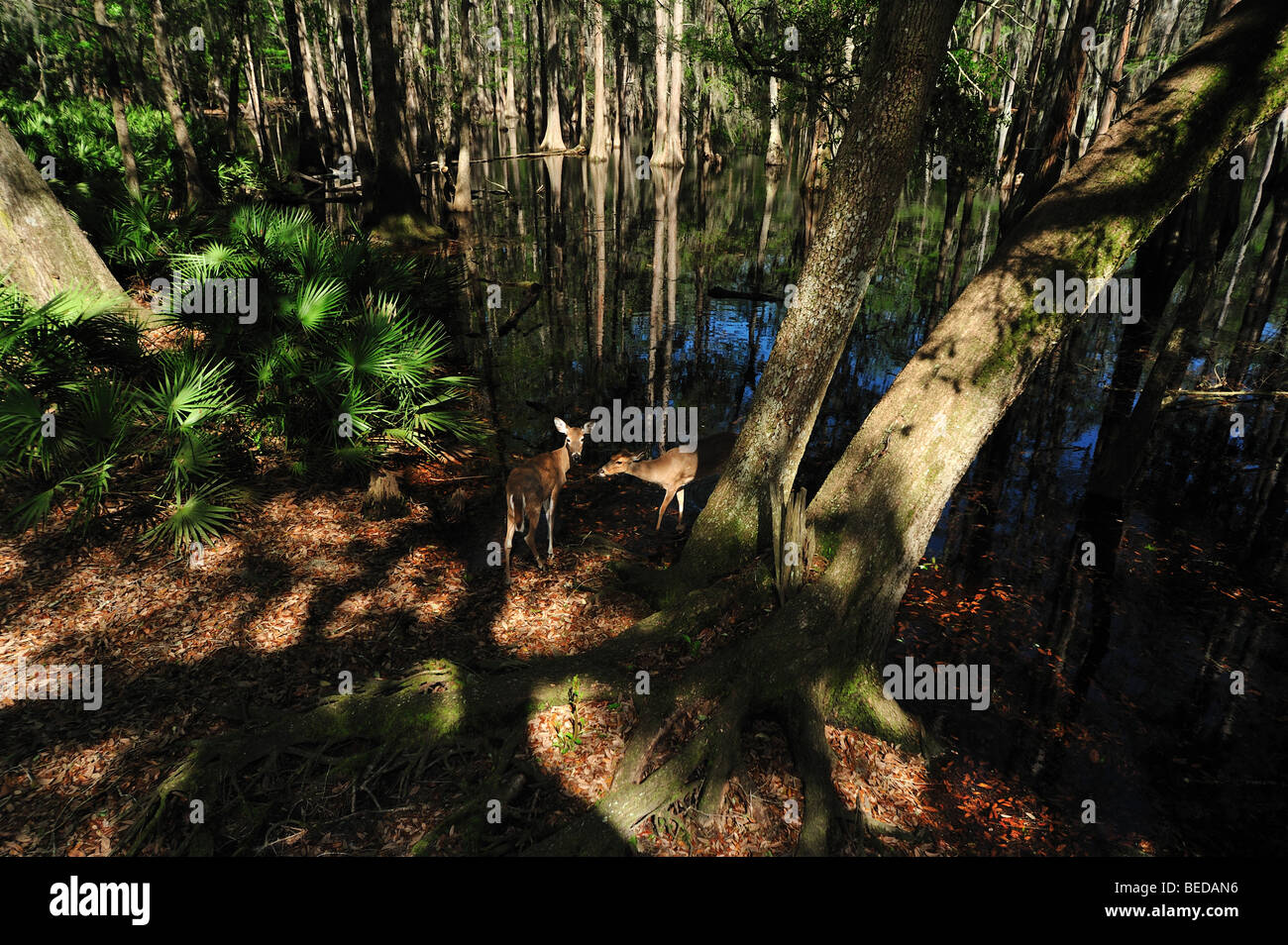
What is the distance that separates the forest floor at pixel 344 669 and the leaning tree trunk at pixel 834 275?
0.94m

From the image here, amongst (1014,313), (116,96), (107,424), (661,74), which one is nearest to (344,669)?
(107,424)

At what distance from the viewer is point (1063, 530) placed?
27.2 ft

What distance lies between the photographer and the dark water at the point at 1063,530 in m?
5.03

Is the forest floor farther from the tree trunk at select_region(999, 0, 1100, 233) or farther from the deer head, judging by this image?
the tree trunk at select_region(999, 0, 1100, 233)

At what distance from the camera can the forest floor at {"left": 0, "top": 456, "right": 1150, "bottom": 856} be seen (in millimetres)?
3670

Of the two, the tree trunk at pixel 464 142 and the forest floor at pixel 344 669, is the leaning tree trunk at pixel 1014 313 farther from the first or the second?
the tree trunk at pixel 464 142

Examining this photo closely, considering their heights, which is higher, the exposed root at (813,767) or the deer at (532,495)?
the deer at (532,495)

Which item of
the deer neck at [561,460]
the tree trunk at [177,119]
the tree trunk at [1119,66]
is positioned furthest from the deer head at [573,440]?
the tree trunk at [1119,66]

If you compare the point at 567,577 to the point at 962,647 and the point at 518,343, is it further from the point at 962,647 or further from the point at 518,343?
the point at 518,343

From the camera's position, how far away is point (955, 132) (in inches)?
624

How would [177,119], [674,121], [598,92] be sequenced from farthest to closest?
[598,92], [674,121], [177,119]

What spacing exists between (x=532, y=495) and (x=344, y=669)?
2.23m

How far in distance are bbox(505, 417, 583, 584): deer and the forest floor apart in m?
0.31

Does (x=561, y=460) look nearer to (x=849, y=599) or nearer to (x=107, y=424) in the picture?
(x=849, y=599)
